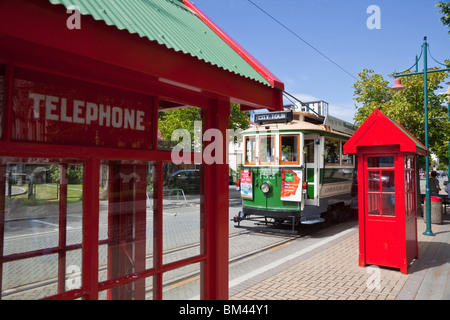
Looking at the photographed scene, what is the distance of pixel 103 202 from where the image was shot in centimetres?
257

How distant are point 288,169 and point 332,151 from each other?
1.93 m

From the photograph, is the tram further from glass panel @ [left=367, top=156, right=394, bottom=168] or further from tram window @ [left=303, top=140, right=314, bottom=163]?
glass panel @ [left=367, top=156, right=394, bottom=168]

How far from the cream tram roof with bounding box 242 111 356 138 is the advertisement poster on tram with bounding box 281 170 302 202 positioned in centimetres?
120

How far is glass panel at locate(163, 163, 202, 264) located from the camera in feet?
9.42

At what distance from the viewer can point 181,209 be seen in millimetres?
3443

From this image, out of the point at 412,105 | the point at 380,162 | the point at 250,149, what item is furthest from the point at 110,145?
the point at 412,105

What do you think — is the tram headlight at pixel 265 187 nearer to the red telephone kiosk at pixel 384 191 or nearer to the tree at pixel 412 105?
the red telephone kiosk at pixel 384 191

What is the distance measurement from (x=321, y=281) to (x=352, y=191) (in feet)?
24.6

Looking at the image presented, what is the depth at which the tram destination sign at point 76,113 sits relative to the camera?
198 cm

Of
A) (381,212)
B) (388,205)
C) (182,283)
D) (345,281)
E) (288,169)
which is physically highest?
(288,169)

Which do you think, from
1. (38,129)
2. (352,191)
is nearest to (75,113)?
(38,129)

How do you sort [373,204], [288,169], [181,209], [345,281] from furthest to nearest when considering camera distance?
[288,169] → [373,204] → [345,281] → [181,209]

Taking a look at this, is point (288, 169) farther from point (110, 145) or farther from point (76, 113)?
point (76, 113)

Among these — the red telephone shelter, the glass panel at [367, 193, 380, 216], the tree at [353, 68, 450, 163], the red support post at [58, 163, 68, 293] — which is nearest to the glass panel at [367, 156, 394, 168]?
the glass panel at [367, 193, 380, 216]
